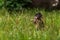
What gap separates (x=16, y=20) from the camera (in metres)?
6.90

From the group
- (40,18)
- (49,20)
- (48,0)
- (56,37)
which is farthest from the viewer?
(48,0)

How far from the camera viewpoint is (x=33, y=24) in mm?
6676

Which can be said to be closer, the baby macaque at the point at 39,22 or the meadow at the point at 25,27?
the meadow at the point at 25,27

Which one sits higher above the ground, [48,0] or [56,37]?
[48,0]

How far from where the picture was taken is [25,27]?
644cm

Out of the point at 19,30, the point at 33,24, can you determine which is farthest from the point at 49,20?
the point at 19,30

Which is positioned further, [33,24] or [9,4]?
[9,4]

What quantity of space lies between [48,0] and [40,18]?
6.99 feet

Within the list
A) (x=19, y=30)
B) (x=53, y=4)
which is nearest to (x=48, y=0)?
(x=53, y=4)

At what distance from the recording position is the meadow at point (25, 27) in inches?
228

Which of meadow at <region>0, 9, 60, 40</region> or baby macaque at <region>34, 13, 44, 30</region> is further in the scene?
baby macaque at <region>34, 13, 44, 30</region>

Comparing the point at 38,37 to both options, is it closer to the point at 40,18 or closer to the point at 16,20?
the point at 40,18

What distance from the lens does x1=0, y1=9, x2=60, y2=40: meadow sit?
5.78 meters

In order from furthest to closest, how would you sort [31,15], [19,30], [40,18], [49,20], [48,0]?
[48,0], [31,15], [49,20], [40,18], [19,30]
